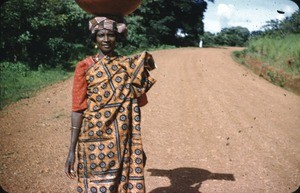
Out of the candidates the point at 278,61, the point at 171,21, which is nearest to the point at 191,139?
the point at 278,61

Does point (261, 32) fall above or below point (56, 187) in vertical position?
above

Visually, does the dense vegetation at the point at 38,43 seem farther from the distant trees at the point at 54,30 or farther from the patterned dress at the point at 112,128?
the patterned dress at the point at 112,128

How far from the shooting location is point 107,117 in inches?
103

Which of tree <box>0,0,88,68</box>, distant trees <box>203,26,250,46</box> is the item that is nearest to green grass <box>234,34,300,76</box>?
tree <box>0,0,88,68</box>

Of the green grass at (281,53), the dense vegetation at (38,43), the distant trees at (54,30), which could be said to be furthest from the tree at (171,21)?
the green grass at (281,53)

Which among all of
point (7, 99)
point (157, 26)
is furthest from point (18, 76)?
point (157, 26)

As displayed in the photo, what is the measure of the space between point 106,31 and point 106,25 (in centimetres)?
4

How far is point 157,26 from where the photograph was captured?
27578 mm

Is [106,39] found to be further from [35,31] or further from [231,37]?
[231,37]

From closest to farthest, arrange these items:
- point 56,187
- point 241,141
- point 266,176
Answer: point 56,187 < point 266,176 < point 241,141

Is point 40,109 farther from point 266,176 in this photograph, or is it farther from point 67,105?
→ point 266,176

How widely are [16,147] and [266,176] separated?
431 centimetres

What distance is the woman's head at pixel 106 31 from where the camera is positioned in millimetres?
2674

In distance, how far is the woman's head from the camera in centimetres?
267
